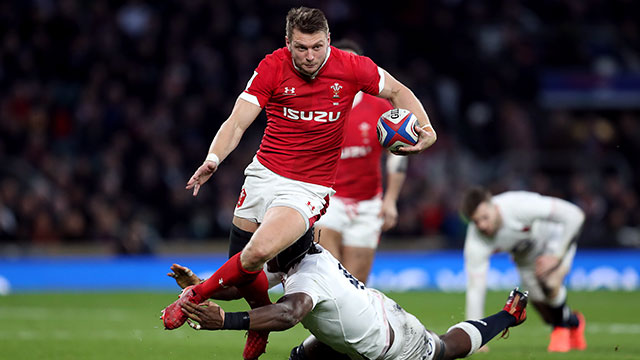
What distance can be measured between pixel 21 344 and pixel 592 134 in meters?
12.8

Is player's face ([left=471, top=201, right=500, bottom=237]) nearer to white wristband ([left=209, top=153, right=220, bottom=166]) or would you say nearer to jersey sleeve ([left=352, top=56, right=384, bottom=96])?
jersey sleeve ([left=352, top=56, right=384, bottom=96])

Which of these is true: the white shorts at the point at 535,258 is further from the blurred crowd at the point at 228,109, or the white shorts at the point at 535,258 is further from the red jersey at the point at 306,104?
the blurred crowd at the point at 228,109

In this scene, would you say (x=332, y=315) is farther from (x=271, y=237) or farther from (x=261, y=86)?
(x=261, y=86)

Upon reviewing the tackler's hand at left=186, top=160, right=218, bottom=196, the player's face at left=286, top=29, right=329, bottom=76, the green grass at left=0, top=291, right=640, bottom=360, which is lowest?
the green grass at left=0, top=291, right=640, bottom=360

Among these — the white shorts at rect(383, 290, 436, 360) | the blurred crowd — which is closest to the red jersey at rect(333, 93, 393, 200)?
the white shorts at rect(383, 290, 436, 360)

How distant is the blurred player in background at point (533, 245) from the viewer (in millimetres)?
8844

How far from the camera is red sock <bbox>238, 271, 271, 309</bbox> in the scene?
6.55m

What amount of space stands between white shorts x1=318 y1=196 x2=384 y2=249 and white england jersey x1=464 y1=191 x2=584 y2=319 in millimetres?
928

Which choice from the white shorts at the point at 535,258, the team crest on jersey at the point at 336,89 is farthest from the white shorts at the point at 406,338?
the white shorts at the point at 535,258

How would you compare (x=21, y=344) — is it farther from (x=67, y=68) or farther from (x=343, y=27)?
(x=343, y=27)

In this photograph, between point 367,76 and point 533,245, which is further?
point 533,245

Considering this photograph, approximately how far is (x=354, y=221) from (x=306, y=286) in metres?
2.79

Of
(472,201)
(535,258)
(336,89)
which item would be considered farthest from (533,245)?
(336,89)

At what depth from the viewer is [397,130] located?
6.48 metres
